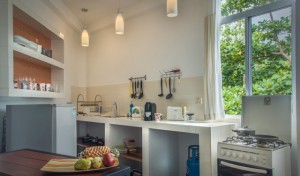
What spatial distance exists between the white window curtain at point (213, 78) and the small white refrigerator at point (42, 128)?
Answer: 1.94 metres

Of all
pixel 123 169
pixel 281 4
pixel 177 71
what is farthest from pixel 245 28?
pixel 123 169

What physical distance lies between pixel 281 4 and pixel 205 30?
2.80 feet

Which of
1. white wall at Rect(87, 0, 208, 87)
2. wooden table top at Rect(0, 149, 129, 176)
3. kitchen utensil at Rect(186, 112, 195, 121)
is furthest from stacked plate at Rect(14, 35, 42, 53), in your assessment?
kitchen utensil at Rect(186, 112, 195, 121)

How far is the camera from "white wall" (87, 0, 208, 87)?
3174 mm

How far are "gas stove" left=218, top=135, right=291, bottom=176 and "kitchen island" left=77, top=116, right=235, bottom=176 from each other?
142 mm

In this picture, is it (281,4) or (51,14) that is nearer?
(281,4)

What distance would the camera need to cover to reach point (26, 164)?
1.48 m

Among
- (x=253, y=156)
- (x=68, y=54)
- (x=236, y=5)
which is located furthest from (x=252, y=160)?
(x=68, y=54)

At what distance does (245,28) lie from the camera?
2.80 metres

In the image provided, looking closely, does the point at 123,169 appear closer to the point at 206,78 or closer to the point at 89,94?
the point at 206,78

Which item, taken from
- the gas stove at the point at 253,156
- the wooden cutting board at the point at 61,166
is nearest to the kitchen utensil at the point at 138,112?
the gas stove at the point at 253,156

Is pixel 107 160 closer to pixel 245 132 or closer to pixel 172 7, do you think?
pixel 245 132

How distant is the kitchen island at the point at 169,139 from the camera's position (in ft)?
7.80

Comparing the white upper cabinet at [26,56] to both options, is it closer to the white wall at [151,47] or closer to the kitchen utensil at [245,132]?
the white wall at [151,47]
